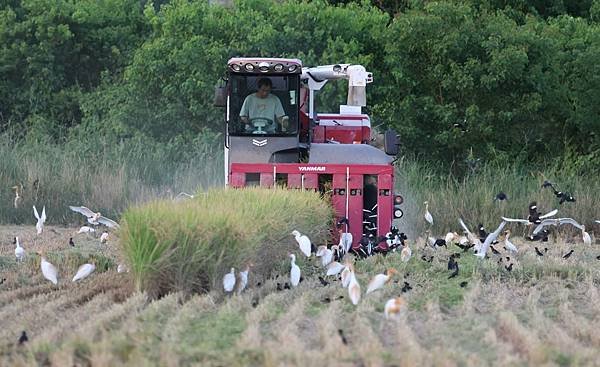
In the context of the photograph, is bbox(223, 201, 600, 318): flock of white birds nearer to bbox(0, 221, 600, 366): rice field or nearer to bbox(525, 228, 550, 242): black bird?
bbox(0, 221, 600, 366): rice field

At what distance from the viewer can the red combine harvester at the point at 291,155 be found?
43.0 feet

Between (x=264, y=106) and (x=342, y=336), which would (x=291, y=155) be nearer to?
(x=264, y=106)

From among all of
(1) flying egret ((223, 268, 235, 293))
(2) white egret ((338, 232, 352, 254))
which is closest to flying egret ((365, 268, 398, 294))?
(1) flying egret ((223, 268, 235, 293))

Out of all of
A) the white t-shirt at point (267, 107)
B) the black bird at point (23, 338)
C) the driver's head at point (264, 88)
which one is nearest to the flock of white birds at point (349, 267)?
the white t-shirt at point (267, 107)

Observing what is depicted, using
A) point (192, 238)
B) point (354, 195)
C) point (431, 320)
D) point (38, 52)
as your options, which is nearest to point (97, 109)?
point (38, 52)

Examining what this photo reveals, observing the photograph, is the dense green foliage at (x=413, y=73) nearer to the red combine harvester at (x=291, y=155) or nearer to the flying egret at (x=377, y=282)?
the red combine harvester at (x=291, y=155)

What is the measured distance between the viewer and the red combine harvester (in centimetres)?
1310

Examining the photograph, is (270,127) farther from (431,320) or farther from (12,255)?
(431,320)

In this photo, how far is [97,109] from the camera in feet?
74.9

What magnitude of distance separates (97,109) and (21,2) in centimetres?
298

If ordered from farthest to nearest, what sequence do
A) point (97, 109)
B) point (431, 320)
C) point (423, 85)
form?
point (97, 109) → point (423, 85) → point (431, 320)

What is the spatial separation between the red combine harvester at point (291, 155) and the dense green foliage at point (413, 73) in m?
6.76

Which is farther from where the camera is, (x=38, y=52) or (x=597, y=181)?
(x=38, y=52)

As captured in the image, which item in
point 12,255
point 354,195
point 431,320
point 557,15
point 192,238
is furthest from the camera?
point 557,15
